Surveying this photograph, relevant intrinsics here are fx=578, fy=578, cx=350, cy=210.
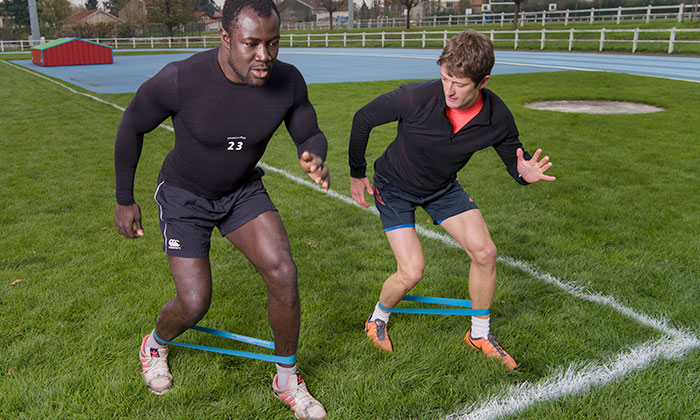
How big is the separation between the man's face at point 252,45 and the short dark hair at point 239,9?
17 millimetres

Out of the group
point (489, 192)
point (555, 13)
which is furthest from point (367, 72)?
point (555, 13)

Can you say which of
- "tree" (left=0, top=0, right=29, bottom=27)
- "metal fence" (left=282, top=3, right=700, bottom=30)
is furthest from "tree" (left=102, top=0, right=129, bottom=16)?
"metal fence" (left=282, top=3, right=700, bottom=30)

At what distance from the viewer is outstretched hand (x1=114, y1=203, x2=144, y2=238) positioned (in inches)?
120

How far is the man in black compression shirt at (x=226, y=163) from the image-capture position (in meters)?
2.75

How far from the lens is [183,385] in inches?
124

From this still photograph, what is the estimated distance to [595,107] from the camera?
41.6 ft

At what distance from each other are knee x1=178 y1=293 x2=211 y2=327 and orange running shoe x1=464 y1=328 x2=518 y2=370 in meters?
1.62

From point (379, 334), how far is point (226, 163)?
57.3 inches

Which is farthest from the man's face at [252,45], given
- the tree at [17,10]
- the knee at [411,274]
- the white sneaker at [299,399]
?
the tree at [17,10]

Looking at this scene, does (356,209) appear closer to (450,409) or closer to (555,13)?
(450,409)

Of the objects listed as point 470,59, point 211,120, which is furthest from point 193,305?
point 470,59

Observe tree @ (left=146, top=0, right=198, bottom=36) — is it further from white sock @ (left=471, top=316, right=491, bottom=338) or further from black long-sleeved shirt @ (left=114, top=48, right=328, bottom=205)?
white sock @ (left=471, top=316, right=491, bottom=338)

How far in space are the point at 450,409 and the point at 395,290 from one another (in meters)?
0.79

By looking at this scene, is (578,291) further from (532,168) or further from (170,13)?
(170,13)
